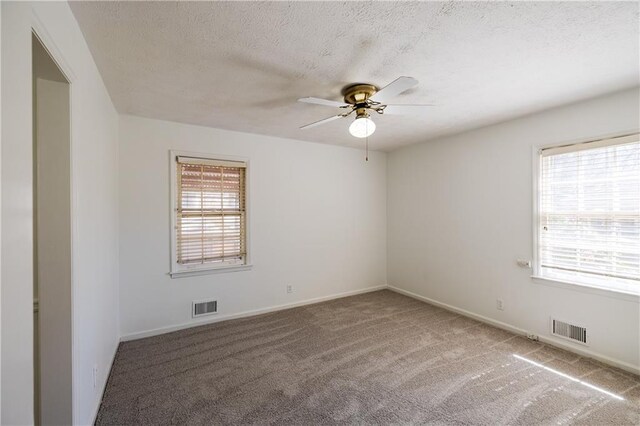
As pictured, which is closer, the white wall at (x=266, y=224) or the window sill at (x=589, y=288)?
the window sill at (x=589, y=288)

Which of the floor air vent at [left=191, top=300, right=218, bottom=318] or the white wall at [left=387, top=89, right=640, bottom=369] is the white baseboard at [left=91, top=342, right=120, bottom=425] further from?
the white wall at [left=387, top=89, right=640, bottom=369]

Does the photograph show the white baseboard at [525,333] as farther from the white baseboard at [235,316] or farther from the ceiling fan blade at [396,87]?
the ceiling fan blade at [396,87]

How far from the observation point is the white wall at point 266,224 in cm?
322

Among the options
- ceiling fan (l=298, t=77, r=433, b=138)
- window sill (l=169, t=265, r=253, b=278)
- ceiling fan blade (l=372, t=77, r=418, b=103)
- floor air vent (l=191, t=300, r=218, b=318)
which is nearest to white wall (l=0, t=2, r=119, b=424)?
window sill (l=169, t=265, r=253, b=278)

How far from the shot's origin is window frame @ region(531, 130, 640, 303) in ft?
8.38

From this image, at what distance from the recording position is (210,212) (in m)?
3.65

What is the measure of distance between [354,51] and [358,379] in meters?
2.63

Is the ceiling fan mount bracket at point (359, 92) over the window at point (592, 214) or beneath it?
over

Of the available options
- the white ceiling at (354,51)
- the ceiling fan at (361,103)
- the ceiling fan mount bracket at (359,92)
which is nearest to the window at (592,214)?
the white ceiling at (354,51)

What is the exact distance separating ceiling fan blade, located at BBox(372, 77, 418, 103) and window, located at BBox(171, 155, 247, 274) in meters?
2.32

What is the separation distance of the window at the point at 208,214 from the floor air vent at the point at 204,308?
1.47ft

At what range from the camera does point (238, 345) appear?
3.03 metres

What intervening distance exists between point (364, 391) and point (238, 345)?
1464 mm

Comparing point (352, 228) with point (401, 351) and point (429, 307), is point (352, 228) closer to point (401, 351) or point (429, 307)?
point (429, 307)
